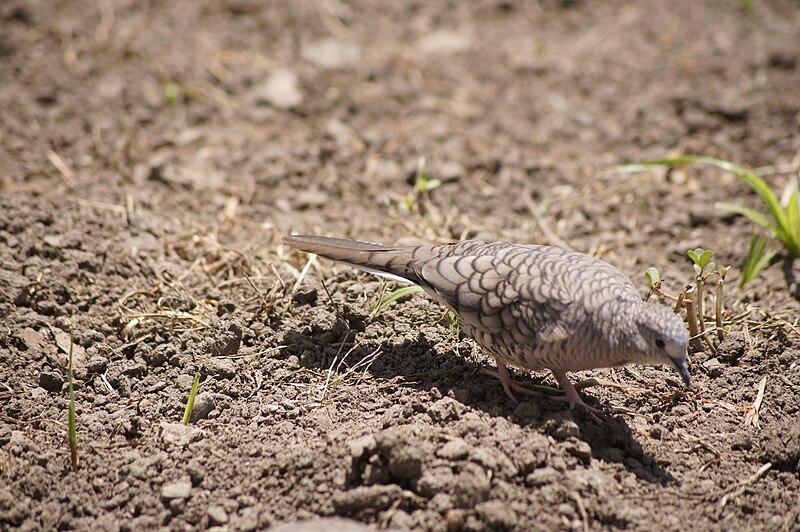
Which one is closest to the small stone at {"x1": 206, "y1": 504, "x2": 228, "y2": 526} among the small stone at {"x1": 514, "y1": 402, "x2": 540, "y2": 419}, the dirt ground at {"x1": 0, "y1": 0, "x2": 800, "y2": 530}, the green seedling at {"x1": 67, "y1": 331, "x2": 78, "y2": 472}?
the dirt ground at {"x1": 0, "y1": 0, "x2": 800, "y2": 530}

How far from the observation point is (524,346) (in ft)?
11.8

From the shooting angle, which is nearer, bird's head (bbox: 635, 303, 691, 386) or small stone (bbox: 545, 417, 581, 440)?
bird's head (bbox: 635, 303, 691, 386)

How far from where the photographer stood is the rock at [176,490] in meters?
3.32

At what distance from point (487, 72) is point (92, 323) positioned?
4.39 m

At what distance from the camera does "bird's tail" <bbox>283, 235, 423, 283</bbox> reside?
409cm

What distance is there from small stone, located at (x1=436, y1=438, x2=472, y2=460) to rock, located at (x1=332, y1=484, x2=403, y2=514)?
Answer: 260 millimetres

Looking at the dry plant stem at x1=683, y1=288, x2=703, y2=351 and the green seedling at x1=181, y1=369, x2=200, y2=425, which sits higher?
the dry plant stem at x1=683, y1=288, x2=703, y2=351

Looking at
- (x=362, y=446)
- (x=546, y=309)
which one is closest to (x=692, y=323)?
(x=546, y=309)

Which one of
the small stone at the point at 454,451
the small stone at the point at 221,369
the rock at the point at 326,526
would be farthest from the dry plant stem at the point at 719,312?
the small stone at the point at 221,369

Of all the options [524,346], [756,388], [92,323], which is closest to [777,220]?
[756,388]

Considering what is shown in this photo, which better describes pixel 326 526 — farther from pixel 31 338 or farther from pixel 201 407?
pixel 31 338

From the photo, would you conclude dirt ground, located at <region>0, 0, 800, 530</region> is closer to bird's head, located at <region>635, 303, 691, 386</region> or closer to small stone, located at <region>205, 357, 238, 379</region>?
small stone, located at <region>205, 357, 238, 379</region>

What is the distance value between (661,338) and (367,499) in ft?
4.84

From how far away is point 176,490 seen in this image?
333cm
